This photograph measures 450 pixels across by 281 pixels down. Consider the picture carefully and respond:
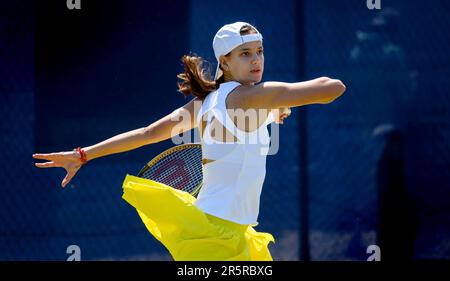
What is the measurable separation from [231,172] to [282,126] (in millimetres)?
1939

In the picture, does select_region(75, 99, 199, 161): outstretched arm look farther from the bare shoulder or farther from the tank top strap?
the bare shoulder

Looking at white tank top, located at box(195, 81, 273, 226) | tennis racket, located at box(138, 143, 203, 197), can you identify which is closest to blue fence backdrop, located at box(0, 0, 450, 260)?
tennis racket, located at box(138, 143, 203, 197)

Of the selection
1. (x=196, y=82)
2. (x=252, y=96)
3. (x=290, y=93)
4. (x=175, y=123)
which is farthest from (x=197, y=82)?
(x=290, y=93)

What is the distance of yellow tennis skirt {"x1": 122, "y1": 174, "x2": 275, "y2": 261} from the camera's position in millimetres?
3021

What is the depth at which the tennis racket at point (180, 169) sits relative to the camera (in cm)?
347

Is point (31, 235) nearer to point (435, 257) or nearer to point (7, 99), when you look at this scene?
point (7, 99)

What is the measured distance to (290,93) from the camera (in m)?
3.02

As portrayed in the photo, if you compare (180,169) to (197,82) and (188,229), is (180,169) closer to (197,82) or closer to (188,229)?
(197,82)

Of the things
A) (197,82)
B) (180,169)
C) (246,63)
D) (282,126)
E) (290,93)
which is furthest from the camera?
(282,126)

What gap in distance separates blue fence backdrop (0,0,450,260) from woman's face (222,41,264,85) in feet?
5.73
